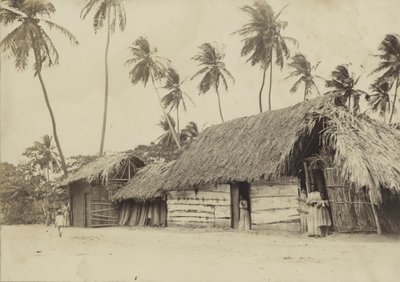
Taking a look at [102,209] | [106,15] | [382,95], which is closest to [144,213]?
[102,209]

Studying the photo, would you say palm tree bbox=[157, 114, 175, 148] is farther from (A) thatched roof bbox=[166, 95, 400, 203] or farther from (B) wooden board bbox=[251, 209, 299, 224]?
(B) wooden board bbox=[251, 209, 299, 224]

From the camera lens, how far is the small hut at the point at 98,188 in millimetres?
16484

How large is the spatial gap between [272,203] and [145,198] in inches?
203

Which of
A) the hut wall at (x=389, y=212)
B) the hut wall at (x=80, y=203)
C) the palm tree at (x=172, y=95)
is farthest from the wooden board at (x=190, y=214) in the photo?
the palm tree at (x=172, y=95)

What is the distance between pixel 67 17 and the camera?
7965mm

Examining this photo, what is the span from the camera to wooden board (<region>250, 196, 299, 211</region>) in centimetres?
1111

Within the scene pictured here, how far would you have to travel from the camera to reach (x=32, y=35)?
30.3 feet

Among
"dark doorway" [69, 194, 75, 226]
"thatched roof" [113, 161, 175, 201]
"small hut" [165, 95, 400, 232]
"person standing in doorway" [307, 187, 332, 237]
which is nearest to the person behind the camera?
"small hut" [165, 95, 400, 232]

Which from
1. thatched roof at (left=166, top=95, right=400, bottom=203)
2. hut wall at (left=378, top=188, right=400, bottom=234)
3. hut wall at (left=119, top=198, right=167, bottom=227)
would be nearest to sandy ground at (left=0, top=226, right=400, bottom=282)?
hut wall at (left=378, top=188, right=400, bottom=234)

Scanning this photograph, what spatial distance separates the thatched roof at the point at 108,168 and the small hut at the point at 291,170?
3067 mm

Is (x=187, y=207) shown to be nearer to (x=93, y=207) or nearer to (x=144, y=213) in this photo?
(x=144, y=213)

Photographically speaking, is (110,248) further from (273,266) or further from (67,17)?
(67,17)

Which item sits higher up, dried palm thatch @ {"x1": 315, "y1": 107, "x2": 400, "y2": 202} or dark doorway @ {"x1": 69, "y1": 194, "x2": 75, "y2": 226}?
dried palm thatch @ {"x1": 315, "y1": 107, "x2": 400, "y2": 202}

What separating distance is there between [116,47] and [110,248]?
377 cm
